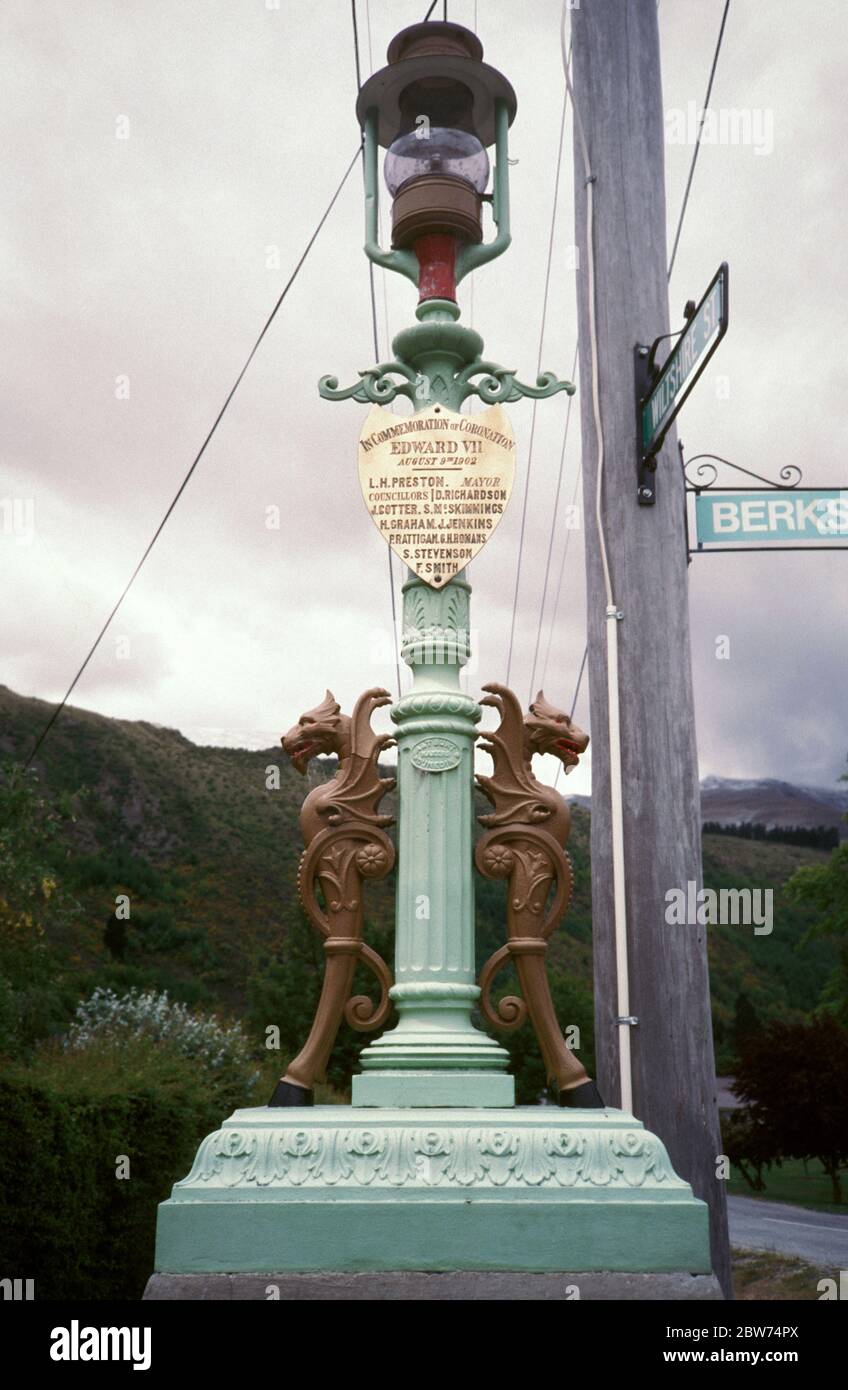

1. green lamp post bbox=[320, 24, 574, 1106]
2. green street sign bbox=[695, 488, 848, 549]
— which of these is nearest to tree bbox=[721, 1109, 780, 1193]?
green street sign bbox=[695, 488, 848, 549]

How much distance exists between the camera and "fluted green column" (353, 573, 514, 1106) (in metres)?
3.70

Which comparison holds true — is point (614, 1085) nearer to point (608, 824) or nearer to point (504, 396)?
point (608, 824)

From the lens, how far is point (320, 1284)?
10.3 feet

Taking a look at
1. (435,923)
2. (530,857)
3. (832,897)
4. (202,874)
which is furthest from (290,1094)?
(202,874)

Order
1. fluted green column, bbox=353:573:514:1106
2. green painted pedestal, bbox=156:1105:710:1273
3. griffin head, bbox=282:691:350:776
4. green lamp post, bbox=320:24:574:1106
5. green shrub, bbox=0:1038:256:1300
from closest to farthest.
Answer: green painted pedestal, bbox=156:1105:710:1273
fluted green column, bbox=353:573:514:1106
green lamp post, bbox=320:24:574:1106
griffin head, bbox=282:691:350:776
green shrub, bbox=0:1038:256:1300

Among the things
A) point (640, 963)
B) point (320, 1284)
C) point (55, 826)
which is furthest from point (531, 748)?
point (55, 826)

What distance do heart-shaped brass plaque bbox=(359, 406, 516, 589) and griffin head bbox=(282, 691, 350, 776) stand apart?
1.89 feet

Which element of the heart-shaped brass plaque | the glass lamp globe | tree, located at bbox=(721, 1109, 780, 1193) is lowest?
tree, located at bbox=(721, 1109, 780, 1193)

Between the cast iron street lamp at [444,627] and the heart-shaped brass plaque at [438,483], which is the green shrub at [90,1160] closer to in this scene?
the cast iron street lamp at [444,627]

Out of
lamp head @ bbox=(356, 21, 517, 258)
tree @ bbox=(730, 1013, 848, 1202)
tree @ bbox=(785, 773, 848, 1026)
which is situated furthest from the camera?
tree @ bbox=(785, 773, 848, 1026)

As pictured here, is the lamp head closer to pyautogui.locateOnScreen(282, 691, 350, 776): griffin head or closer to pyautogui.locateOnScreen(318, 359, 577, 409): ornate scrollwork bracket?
pyautogui.locateOnScreen(318, 359, 577, 409): ornate scrollwork bracket

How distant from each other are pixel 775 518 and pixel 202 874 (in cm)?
4118

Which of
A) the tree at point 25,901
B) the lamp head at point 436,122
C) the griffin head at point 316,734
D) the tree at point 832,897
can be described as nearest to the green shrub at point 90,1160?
the tree at point 25,901
